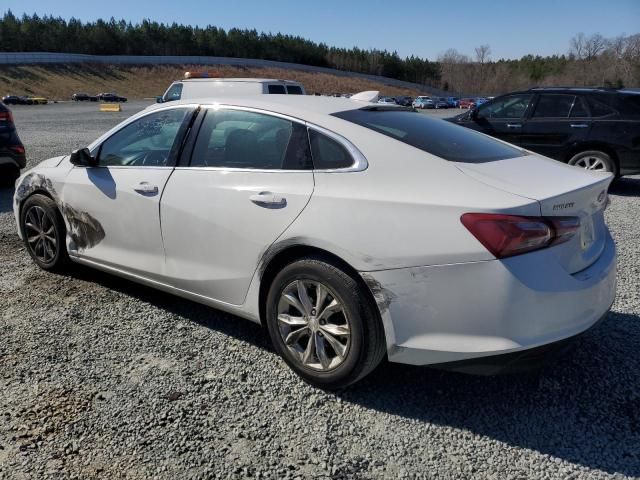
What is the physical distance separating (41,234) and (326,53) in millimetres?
126412

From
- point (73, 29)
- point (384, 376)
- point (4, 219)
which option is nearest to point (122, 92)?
point (73, 29)

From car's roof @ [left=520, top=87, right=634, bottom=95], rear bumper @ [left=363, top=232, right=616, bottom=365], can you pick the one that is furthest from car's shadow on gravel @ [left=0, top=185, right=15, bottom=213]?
car's roof @ [left=520, top=87, right=634, bottom=95]

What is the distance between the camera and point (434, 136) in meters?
3.14

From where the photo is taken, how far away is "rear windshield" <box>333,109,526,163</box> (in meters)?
2.90

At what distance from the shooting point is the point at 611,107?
821 cm

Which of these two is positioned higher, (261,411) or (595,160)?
(595,160)

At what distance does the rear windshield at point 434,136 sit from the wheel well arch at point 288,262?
74 centimetres

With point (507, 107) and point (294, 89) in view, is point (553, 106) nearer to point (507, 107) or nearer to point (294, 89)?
point (507, 107)

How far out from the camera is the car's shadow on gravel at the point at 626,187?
28.5ft

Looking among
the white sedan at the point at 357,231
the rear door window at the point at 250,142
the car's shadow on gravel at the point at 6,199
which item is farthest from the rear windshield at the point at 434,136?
the car's shadow on gravel at the point at 6,199

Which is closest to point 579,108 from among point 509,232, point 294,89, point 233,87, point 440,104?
point 509,232

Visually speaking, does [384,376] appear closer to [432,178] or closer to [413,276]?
[413,276]

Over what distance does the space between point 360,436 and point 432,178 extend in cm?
129

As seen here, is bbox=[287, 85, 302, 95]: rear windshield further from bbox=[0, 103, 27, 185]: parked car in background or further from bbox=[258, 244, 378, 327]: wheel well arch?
bbox=[258, 244, 378, 327]: wheel well arch
